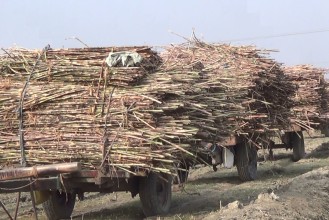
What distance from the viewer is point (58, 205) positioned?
8.78 metres

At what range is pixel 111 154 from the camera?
7.17 metres

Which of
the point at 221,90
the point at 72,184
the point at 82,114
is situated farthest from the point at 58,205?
the point at 221,90

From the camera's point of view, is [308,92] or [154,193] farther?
[308,92]

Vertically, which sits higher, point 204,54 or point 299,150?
point 204,54

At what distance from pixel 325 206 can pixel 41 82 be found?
4370 millimetres

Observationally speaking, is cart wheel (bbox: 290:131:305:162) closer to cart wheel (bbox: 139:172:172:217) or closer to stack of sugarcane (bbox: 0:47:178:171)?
cart wheel (bbox: 139:172:172:217)

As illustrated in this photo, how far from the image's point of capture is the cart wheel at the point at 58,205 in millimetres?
8672

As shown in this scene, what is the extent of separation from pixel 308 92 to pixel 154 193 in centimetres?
1148

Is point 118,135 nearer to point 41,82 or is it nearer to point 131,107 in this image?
point 131,107

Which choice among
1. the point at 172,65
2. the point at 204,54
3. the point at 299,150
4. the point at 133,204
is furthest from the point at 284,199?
the point at 299,150

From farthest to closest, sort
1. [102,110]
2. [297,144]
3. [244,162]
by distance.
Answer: [297,144]
[244,162]
[102,110]

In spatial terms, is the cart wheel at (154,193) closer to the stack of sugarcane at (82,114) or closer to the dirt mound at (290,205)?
the dirt mound at (290,205)

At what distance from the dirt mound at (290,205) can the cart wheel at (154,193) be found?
3.18 ft

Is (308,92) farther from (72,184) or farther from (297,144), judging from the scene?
(72,184)
